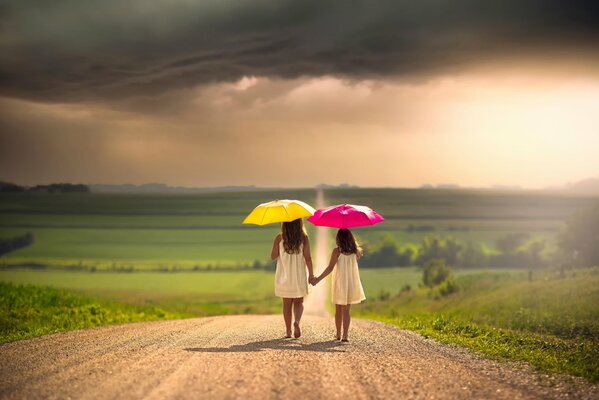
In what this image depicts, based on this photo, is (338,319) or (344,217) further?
(338,319)

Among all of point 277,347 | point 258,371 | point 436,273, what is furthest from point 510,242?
point 258,371

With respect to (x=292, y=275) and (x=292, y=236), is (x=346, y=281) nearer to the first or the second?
(x=292, y=275)

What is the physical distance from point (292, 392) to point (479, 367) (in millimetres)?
4859

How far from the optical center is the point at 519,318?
92.3 feet

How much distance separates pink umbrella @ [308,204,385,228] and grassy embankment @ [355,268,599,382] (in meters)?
4.23

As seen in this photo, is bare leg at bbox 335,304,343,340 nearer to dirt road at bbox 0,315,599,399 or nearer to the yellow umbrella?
dirt road at bbox 0,315,599,399

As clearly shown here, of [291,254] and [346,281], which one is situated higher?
[291,254]

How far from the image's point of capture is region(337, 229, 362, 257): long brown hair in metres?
16.5

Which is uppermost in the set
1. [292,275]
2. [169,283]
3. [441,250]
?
[292,275]

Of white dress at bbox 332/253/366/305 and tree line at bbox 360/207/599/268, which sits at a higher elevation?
white dress at bbox 332/253/366/305

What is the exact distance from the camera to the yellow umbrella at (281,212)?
52.9 feet

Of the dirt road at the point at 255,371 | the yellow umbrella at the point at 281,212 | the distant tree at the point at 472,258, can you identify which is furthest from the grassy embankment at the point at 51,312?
the distant tree at the point at 472,258

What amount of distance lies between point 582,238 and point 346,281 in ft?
312

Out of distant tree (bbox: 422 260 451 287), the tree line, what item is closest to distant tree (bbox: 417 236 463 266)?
the tree line
